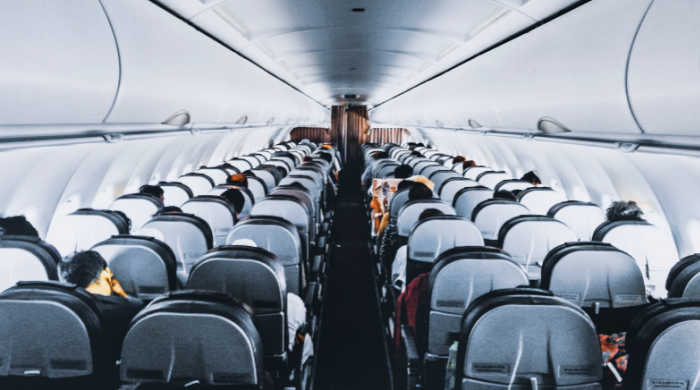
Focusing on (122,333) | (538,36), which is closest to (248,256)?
(122,333)

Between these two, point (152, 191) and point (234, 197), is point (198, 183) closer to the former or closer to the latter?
point (152, 191)

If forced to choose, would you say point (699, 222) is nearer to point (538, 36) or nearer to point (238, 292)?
point (538, 36)

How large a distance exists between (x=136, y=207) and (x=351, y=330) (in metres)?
3.16

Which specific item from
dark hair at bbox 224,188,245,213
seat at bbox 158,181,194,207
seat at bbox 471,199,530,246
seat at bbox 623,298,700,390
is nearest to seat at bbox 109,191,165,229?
dark hair at bbox 224,188,245,213

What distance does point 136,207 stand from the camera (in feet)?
22.6

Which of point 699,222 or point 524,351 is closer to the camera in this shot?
point 524,351

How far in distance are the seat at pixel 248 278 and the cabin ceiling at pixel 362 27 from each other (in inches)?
145

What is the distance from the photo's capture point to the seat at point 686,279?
349cm

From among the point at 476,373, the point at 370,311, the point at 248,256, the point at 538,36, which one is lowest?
→ the point at 370,311

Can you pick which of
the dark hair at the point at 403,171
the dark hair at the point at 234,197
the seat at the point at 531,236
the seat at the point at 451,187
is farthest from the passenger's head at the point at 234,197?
the dark hair at the point at 403,171

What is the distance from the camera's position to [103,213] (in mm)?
5430

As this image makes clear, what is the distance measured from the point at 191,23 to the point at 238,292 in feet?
15.2

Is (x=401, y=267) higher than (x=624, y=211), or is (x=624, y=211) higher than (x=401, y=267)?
(x=624, y=211)

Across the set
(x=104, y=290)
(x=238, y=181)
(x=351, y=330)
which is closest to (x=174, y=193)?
(x=238, y=181)
